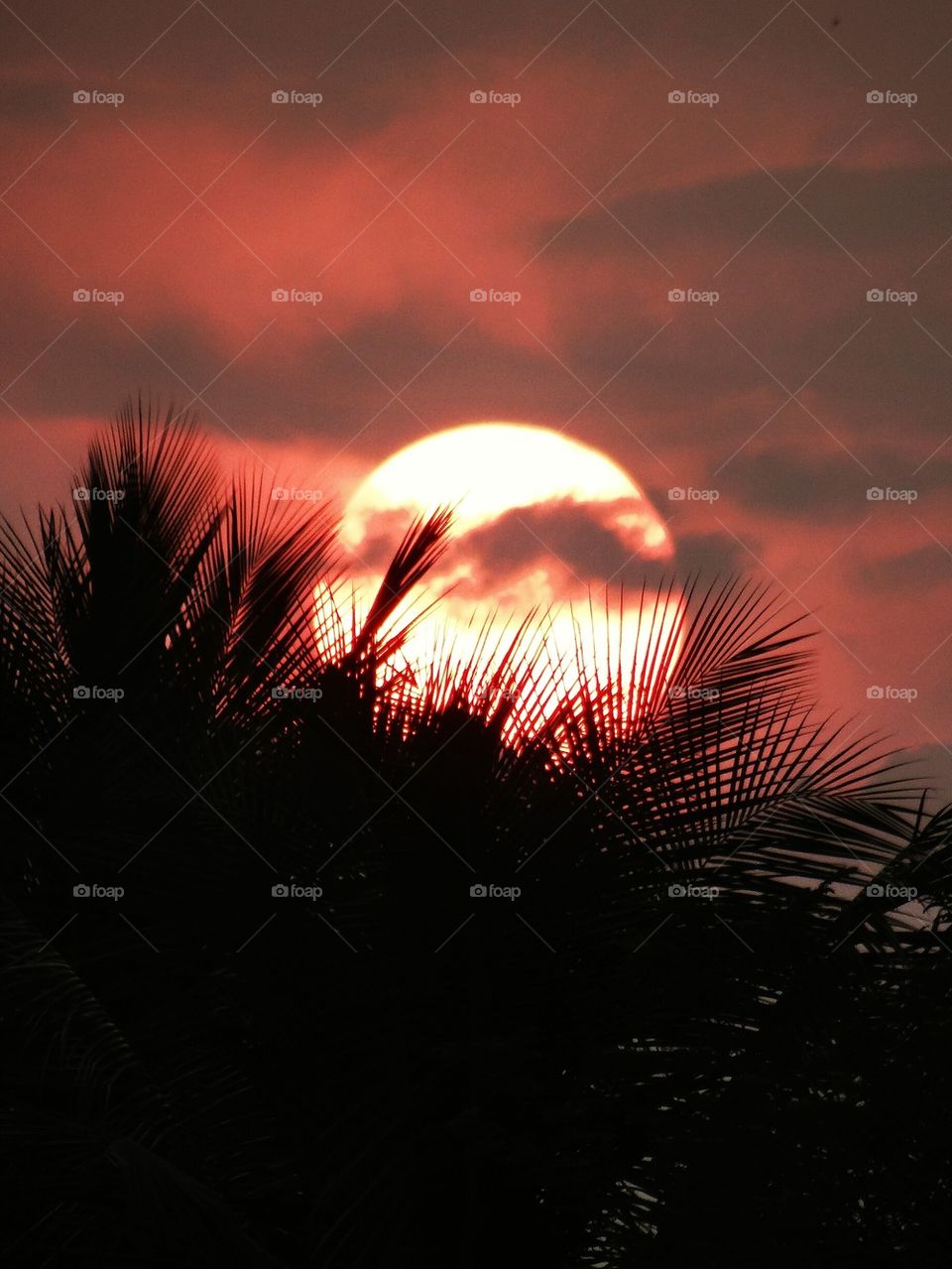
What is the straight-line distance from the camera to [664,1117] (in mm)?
4820

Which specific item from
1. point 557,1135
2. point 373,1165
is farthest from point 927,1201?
point 373,1165

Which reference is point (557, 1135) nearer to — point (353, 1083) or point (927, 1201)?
point (353, 1083)

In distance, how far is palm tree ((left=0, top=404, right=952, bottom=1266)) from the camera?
4531 millimetres
